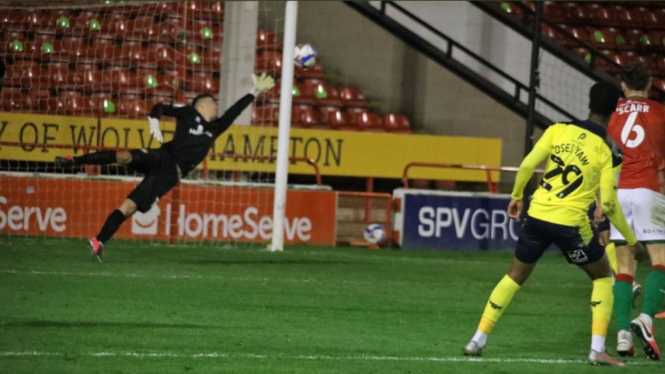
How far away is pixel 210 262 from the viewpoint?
12.7 metres

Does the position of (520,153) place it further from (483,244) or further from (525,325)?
(525,325)

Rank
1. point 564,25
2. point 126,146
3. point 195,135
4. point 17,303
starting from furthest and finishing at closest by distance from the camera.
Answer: point 564,25 < point 126,146 < point 195,135 < point 17,303

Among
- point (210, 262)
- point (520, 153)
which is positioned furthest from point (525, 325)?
point (520, 153)

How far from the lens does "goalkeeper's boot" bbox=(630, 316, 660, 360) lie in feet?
24.3

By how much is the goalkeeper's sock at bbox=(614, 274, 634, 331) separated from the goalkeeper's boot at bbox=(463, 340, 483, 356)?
3.36 feet

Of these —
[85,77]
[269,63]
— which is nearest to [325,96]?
[269,63]

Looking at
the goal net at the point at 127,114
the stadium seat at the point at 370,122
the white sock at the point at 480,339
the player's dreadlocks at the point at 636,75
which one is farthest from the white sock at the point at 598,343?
the stadium seat at the point at 370,122

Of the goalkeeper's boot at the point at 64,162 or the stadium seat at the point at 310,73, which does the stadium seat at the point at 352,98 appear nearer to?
the stadium seat at the point at 310,73

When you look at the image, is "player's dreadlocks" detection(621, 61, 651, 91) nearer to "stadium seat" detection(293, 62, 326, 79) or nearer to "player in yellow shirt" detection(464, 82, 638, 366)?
"player in yellow shirt" detection(464, 82, 638, 366)

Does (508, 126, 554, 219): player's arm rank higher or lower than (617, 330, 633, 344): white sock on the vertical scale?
higher

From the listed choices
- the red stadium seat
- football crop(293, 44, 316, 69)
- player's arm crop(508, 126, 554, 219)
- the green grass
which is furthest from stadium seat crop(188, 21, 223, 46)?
player's arm crop(508, 126, 554, 219)

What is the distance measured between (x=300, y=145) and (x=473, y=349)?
413 inches

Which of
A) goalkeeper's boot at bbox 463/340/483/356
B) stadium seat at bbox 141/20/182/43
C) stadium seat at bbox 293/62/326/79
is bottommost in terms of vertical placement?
goalkeeper's boot at bbox 463/340/483/356

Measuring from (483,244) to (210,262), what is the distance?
537 cm
